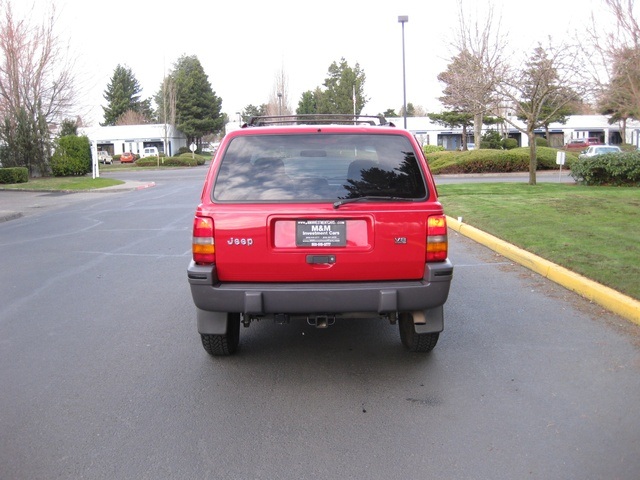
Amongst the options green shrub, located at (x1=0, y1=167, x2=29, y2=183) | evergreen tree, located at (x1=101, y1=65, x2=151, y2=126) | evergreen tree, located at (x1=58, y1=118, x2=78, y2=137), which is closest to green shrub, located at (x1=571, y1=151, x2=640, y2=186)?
green shrub, located at (x1=0, y1=167, x2=29, y2=183)

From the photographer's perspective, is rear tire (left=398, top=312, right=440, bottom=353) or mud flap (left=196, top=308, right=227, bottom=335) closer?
mud flap (left=196, top=308, right=227, bottom=335)

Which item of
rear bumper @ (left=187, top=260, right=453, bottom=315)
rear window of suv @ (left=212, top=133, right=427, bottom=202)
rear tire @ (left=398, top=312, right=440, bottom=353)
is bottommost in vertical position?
rear tire @ (left=398, top=312, right=440, bottom=353)

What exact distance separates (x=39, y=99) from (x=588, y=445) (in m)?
36.1

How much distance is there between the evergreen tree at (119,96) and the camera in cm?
8731

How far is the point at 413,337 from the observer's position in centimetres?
510

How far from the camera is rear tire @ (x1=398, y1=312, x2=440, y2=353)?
500 centimetres

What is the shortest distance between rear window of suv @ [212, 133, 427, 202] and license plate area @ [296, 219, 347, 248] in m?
0.19

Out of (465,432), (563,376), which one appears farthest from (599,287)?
(465,432)

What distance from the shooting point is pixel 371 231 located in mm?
4418

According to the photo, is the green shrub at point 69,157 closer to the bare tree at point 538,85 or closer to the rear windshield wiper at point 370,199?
the bare tree at point 538,85

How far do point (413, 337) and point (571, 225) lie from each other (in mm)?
6869

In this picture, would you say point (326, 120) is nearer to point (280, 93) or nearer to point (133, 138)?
point (280, 93)

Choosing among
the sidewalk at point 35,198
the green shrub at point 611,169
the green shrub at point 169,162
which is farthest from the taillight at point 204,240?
the green shrub at point 169,162

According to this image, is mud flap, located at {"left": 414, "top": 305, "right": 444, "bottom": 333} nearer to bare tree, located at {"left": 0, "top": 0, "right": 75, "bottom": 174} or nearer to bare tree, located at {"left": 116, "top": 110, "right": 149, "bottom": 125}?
bare tree, located at {"left": 0, "top": 0, "right": 75, "bottom": 174}
